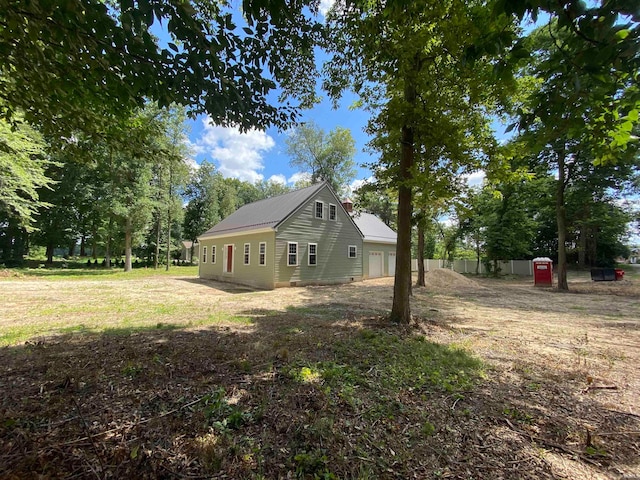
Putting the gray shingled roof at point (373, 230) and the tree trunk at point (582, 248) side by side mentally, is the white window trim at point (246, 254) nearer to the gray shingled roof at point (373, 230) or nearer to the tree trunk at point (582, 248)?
the gray shingled roof at point (373, 230)

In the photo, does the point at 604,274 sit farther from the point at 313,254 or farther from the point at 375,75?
the point at 375,75

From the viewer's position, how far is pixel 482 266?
27.5 m

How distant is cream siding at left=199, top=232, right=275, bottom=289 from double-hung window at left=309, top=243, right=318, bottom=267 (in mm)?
2514

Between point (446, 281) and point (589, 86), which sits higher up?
point (589, 86)

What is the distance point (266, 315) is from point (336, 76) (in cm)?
575

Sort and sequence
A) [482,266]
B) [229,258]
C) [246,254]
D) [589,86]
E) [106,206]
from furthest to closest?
[482,266] → [106,206] → [229,258] → [246,254] → [589,86]

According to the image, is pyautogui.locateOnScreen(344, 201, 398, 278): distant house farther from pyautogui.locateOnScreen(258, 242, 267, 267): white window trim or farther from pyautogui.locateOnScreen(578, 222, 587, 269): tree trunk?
pyautogui.locateOnScreen(578, 222, 587, 269): tree trunk

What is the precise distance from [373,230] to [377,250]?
174 cm

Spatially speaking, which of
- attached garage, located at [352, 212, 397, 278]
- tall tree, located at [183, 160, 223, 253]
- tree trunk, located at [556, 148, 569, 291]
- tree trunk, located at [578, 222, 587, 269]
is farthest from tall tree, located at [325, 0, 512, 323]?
tall tree, located at [183, 160, 223, 253]

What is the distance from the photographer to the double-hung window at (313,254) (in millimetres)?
16531

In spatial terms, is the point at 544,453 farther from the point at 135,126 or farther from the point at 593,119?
the point at 135,126

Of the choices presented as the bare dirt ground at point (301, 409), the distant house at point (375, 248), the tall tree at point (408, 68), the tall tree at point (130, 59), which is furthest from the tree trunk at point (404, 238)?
the distant house at point (375, 248)

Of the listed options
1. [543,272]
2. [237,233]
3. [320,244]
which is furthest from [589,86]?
[543,272]

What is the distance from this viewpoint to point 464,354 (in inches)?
176
